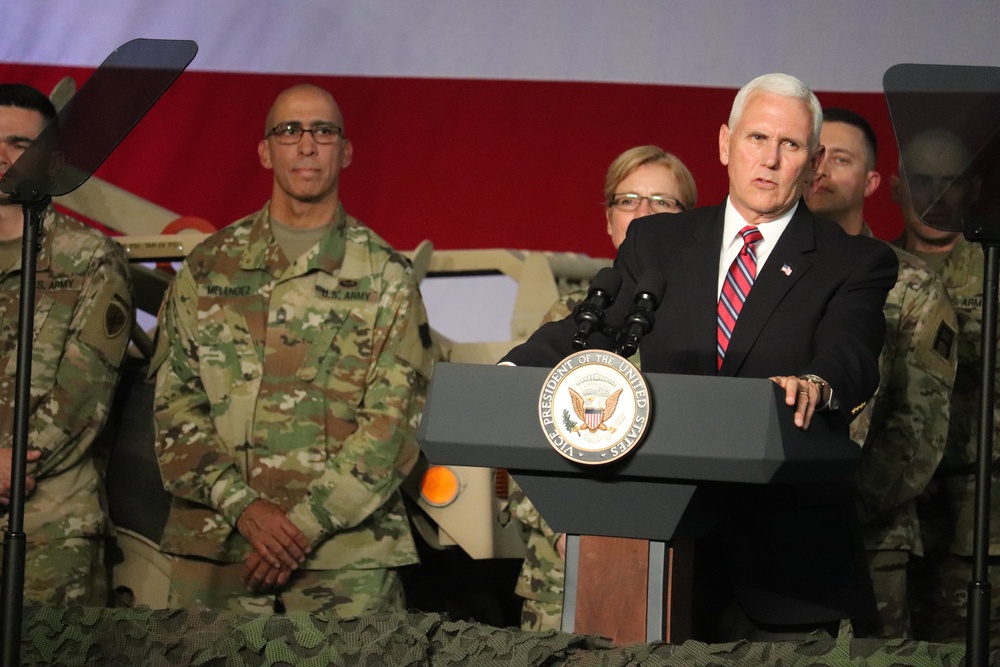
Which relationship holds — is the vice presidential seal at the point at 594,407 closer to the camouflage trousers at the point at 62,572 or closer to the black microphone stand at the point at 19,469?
the black microphone stand at the point at 19,469

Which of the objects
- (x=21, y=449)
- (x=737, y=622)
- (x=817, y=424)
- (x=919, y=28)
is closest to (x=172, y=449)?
(x=21, y=449)

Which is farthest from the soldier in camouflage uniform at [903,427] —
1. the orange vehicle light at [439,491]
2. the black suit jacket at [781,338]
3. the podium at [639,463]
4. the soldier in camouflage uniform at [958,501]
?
the podium at [639,463]

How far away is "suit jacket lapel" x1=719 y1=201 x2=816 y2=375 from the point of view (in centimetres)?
228

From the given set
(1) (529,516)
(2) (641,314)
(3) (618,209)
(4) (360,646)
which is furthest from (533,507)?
(2) (641,314)

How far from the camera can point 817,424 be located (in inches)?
77.8

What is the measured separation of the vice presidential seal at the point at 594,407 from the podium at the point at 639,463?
0.02 metres

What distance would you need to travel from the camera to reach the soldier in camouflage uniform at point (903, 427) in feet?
11.1

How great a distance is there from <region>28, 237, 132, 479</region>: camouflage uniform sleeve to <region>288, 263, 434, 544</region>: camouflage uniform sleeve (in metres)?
0.60

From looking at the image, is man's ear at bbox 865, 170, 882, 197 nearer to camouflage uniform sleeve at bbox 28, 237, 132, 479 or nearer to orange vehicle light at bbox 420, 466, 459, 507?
orange vehicle light at bbox 420, 466, 459, 507

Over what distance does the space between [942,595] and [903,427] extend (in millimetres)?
685

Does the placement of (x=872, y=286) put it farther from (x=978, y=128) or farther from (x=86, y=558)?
(x=86, y=558)

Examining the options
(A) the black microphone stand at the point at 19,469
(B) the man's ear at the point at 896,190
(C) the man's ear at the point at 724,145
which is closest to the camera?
(A) the black microphone stand at the point at 19,469

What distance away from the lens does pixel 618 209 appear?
11.8ft

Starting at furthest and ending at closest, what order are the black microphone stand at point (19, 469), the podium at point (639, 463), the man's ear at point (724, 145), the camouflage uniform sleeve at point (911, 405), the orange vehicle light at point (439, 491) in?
the orange vehicle light at point (439, 491), the camouflage uniform sleeve at point (911, 405), the man's ear at point (724, 145), the black microphone stand at point (19, 469), the podium at point (639, 463)
